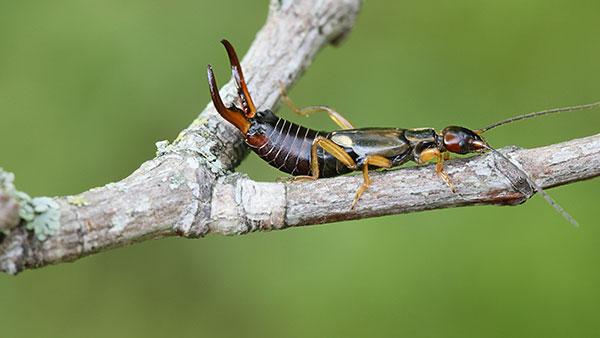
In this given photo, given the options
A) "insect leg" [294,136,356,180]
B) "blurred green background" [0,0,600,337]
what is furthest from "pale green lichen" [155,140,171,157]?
"blurred green background" [0,0,600,337]

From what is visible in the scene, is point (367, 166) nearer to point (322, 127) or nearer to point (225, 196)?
point (225, 196)

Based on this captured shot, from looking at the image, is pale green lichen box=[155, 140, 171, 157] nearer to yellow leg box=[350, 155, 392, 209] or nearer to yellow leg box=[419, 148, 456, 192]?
yellow leg box=[350, 155, 392, 209]

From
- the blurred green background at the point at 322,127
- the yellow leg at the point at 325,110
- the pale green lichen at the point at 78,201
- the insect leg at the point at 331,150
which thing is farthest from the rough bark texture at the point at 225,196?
the blurred green background at the point at 322,127

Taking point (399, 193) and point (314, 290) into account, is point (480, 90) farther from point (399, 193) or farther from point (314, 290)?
point (399, 193)

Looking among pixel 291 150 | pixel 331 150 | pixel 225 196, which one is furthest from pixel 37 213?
pixel 331 150

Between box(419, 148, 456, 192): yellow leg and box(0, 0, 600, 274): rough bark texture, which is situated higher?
box(419, 148, 456, 192): yellow leg

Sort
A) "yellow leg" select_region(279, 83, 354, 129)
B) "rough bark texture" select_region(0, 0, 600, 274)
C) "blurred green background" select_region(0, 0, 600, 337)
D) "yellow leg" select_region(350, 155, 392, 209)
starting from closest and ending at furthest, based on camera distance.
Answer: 1. "rough bark texture" select_region(0, 0, 600, 274)
2. "yellow leg" select_region(350, 155, 392, 209)
3. "yellow leg" select_region(279, 83, 354, 129)
4. "blurred green background" select_region(0, 0, 600, 337)
